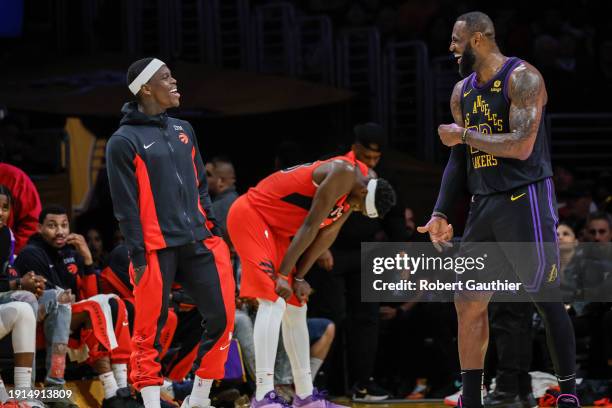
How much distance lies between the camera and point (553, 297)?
495cm

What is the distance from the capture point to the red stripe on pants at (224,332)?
5.57 m

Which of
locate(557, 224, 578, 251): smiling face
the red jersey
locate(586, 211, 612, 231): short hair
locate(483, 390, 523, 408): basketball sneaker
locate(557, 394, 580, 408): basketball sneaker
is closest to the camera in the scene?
locate(557, 394, 580, 408): basketball sneaker

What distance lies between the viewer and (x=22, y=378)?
5.86 meters

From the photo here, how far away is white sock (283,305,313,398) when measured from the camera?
20.2 ft

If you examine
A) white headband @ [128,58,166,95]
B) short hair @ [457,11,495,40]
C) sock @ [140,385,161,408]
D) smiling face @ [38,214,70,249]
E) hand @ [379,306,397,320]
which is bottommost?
hand @ [379,306,397,320]

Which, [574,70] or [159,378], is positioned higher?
[574,70]

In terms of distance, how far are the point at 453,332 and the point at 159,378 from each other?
2833 mm

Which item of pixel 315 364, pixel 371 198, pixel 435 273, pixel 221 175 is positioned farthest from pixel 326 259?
pixel 371 198

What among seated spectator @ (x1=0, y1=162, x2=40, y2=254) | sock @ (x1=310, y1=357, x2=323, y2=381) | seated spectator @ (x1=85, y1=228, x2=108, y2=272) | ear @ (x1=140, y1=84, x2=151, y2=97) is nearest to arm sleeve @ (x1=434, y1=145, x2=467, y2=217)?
ear @ (x1=140, y1=84, x2=151, y2=97)

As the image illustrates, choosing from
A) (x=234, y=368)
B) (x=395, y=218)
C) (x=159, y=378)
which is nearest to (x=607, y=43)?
(x=395, y=218)

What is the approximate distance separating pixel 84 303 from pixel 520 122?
2883 mm

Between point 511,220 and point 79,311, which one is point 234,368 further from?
point 511,220

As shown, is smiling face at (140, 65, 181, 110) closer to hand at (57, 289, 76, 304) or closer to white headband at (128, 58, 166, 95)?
white headband at (128, 58, 166, 95)

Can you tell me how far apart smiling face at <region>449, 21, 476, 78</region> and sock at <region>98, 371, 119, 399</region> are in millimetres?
2714
